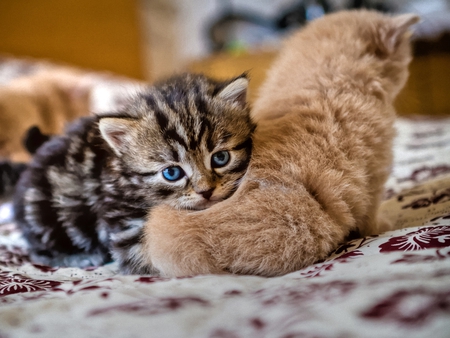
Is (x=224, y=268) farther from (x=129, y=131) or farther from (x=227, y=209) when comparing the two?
(x=129, y=131)

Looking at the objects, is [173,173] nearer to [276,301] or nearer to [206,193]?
[206,193]

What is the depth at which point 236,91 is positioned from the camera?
1013mm

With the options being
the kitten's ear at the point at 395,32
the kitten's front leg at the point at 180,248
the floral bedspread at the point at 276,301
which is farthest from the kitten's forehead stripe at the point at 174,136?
the kitten's ear at the point at 395,32

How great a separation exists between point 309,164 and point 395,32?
0.60 meters

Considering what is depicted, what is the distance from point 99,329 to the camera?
53 centimetres

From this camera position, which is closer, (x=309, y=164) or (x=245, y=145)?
(x=309, y=164)

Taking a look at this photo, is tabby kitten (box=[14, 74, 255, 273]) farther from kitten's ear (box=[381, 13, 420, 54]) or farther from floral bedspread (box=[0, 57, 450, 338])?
kitten's ear (box=[381, 13, 420, 54])

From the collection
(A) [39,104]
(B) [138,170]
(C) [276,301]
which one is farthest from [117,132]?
(A) [39,104]

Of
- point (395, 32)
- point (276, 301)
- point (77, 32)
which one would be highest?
point (77, 32)

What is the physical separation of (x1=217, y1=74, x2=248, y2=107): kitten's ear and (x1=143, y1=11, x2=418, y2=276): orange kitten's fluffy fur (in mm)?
71

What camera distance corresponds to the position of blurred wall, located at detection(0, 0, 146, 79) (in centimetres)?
335

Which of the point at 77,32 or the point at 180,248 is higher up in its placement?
the point at 77,32

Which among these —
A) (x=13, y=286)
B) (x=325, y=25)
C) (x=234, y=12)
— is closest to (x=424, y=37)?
Result: (x=234, y=12)

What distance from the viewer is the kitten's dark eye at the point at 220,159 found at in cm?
95
